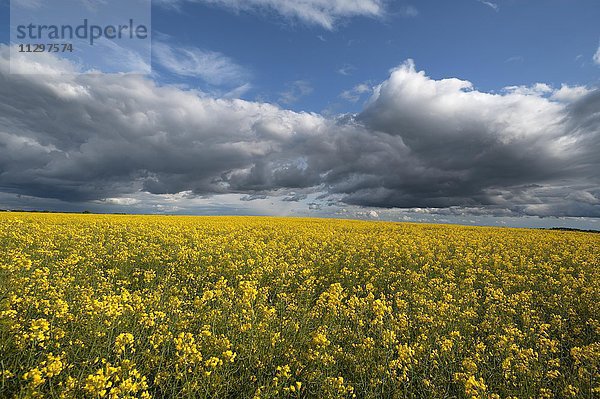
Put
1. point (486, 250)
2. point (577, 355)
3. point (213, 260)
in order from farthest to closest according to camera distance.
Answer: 1. point (486, 250)
2. point (213, 260)
3. point (577, 355)

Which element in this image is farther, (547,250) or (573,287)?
(547,250)

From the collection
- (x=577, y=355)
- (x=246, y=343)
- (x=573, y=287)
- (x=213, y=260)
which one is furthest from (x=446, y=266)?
(x=246, y=343)

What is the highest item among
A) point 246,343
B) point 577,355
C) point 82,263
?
point 82,263

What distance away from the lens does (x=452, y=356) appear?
530 cm

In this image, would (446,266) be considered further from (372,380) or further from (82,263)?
(82,263)

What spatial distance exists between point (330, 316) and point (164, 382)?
10.4 feet

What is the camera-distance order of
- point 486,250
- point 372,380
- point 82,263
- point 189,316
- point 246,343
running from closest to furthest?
1. point 372,380
2. point 246,343
3. point 189,316
4. point 82,263
5. point 486,250

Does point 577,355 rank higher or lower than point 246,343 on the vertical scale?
lower

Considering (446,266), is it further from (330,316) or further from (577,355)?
(330,316)

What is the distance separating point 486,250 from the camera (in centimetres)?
1631

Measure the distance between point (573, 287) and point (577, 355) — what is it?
5.84 m

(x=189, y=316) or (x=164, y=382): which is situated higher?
(x=189, y=316)

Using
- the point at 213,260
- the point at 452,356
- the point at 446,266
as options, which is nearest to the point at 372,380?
the point at 452,356

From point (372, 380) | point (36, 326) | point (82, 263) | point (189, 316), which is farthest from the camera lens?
point (82, 263)
